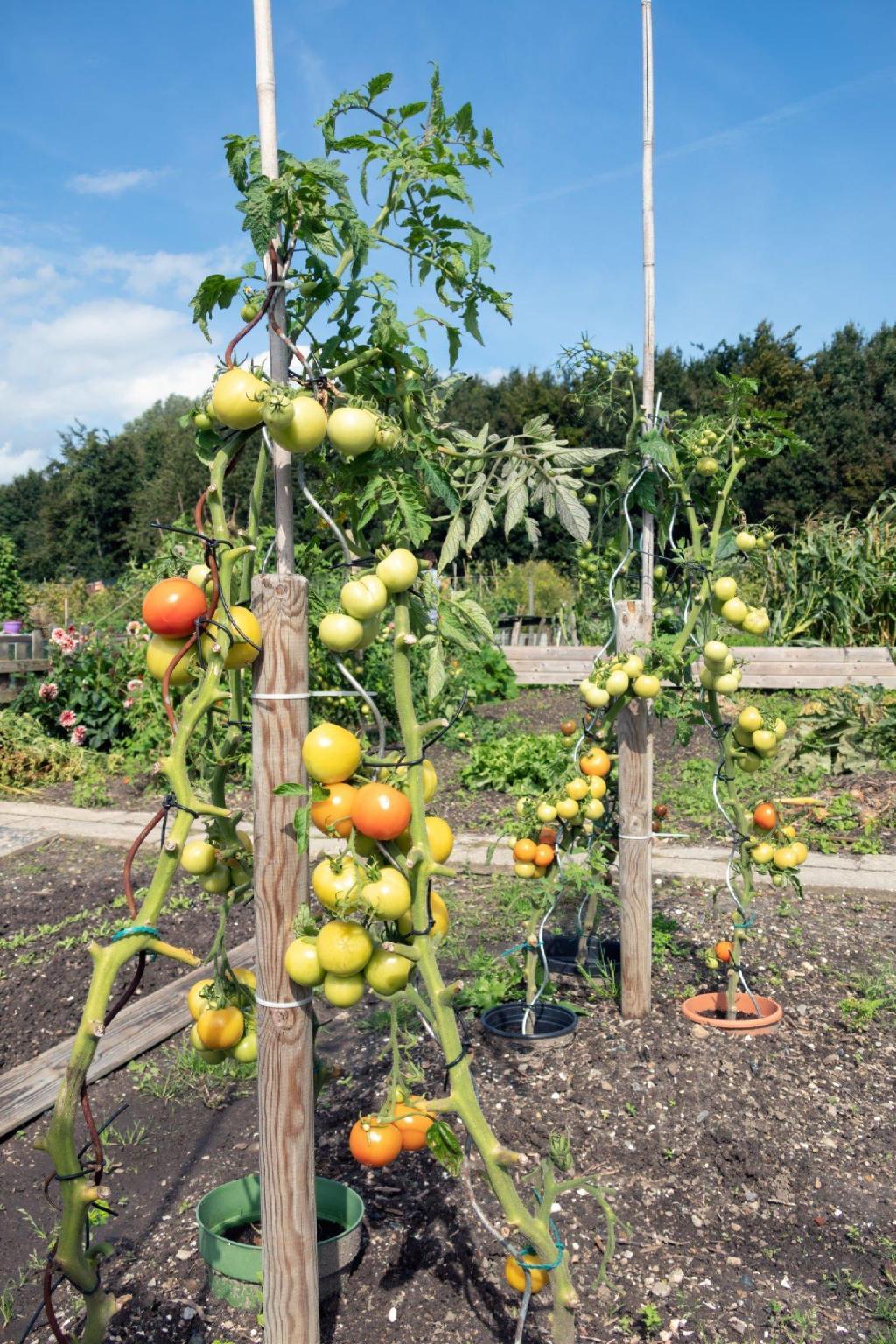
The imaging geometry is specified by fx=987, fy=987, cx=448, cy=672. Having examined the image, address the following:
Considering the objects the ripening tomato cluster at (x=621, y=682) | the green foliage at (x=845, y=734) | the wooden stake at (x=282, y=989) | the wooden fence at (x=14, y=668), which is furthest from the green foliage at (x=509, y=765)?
the wooden stake at (x=282, y=989)

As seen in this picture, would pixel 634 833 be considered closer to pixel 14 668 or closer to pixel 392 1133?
pixel 392 1133

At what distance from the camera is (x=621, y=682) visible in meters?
2.99

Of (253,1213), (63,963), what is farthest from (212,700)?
(63,963)

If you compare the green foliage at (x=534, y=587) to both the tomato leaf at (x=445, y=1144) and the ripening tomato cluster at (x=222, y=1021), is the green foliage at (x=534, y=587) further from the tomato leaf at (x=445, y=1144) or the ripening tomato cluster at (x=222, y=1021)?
the tomato leaf at (x=445, y=1144)

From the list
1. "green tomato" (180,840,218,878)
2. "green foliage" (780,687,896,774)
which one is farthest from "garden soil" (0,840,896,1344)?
"green foliage" (780,687,896,774)

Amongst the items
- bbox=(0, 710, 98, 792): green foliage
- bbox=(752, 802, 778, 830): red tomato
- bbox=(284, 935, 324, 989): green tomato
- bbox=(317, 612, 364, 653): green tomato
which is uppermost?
bbox=(317, 612, 364, 653): green tomato

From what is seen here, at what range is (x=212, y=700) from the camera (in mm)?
1469

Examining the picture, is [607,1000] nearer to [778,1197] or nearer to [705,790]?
[778,1197]

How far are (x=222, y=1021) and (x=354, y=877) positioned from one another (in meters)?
0.47

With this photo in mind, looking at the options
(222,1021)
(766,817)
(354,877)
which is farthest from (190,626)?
(766,817)

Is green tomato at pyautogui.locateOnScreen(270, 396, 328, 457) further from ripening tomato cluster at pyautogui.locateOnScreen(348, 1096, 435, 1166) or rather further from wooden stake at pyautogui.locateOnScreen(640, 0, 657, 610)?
wooden stake at pyautogui.locateOnScreen(640, 0, 657, 610)

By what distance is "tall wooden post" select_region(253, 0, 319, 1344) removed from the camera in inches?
60.9

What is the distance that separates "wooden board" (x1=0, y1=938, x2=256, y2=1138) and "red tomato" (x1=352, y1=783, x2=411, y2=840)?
1678 millimetres

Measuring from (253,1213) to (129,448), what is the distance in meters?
41.4
